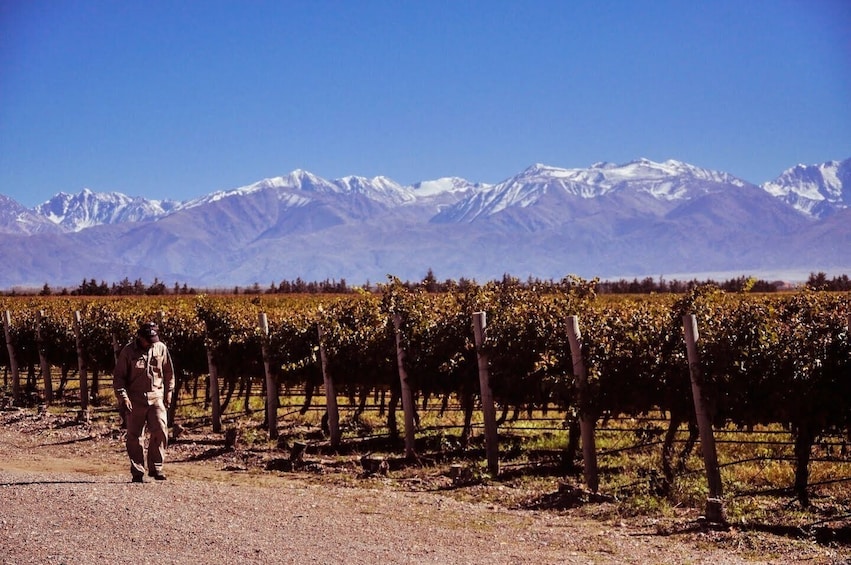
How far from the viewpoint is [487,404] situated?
1470cm

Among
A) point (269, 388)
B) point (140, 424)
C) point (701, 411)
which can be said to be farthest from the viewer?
point (269, 388)

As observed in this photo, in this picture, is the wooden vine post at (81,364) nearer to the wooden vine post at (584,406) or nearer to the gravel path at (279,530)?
the gravel path at (279,530)

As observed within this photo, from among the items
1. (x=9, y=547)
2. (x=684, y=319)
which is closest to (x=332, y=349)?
(x=684, y=319)

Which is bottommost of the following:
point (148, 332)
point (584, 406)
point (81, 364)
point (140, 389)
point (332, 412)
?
point (332, 412)

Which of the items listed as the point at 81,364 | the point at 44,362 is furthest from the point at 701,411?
the point at 44,362

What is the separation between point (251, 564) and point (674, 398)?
6478 millimetres

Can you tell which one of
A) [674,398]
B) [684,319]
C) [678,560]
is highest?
[684,319]

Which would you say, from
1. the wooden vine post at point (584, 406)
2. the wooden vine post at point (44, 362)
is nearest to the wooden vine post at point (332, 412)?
the wooden vine post at point (584, 406)

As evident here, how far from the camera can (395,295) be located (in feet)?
57.4

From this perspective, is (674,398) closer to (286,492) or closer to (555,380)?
(555,380)

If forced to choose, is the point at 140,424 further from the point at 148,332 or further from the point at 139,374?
the point at 148,332

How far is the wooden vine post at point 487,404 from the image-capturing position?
14688 mm

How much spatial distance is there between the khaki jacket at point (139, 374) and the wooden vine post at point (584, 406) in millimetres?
5281

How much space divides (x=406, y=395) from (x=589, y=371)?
13.5 feet
